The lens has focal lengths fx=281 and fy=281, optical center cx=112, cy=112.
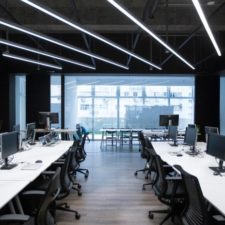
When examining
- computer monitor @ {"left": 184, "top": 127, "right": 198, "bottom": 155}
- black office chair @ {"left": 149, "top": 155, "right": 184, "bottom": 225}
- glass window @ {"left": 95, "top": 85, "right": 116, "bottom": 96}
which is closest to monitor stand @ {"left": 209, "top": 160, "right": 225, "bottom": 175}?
black office chair @ {"left": 149, "top": 155, "right": 184, "bottom": 225}

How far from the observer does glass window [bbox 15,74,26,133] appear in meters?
11.1

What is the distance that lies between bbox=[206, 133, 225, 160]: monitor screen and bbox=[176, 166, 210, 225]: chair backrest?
Answer: 4.75ft

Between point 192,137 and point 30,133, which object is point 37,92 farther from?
point 192,137

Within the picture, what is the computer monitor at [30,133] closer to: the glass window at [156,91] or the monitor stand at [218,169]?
the monitor stand at [218,169]

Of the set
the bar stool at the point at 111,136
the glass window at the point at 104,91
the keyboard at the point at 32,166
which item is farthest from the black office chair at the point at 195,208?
the glass window at the point at 104,91

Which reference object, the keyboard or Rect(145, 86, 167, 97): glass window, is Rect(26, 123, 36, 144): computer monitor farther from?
Rect(145, 86, 167, 97): glass window

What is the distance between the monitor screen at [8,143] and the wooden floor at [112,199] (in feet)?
3.94

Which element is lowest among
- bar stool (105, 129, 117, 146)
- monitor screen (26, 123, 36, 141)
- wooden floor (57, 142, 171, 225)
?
wooden floor (57, 142, 171, 225)

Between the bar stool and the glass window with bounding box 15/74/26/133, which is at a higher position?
the glass window with bounding box 15/74/26/133

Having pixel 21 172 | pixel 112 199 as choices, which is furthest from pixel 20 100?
pixel 21 172

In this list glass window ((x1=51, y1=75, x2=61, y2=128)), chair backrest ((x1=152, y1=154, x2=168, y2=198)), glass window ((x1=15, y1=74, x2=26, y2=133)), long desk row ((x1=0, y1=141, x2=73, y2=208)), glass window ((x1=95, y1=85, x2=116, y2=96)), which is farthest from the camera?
glass window ((x1=95, y1=85, x2=116, y2=96))

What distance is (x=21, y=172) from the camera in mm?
3730

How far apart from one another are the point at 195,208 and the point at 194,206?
0.09 ft

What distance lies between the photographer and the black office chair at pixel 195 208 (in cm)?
233
